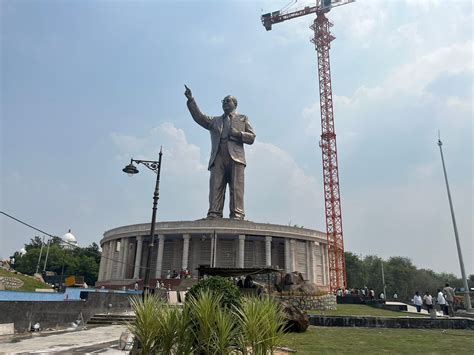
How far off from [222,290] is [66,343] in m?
6.11

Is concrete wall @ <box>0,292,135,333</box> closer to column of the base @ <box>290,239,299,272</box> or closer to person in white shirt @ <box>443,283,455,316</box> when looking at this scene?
person in white shirt @ <box>443,283,455,316</box>

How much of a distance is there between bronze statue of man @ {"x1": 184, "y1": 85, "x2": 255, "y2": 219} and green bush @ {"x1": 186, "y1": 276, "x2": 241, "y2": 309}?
31.3 metres

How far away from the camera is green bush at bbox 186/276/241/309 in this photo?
732 centimetres

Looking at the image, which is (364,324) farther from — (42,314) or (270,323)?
(42,314)

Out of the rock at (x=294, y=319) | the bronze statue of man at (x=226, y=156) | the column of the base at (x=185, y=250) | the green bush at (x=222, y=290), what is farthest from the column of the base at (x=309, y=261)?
the green bush at (x=222, y=290)

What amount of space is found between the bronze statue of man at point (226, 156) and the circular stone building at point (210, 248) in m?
2.06

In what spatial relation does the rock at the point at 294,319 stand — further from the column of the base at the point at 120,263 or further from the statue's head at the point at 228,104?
the column of the base at the point at 120,263

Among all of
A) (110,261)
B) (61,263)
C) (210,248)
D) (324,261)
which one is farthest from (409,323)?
(61,263)

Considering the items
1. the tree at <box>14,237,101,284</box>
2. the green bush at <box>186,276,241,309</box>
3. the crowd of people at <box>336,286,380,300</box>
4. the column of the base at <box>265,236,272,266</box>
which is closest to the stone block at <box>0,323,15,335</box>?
the green bush at <box>186,276,241,309</box>

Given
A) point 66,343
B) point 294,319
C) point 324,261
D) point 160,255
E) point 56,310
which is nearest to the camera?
point 66,343

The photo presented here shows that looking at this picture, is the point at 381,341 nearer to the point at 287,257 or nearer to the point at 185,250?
the point at 185,250

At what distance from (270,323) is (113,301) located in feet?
49.1

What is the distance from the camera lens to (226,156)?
39.7 meters

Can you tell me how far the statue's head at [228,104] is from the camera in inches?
1554
